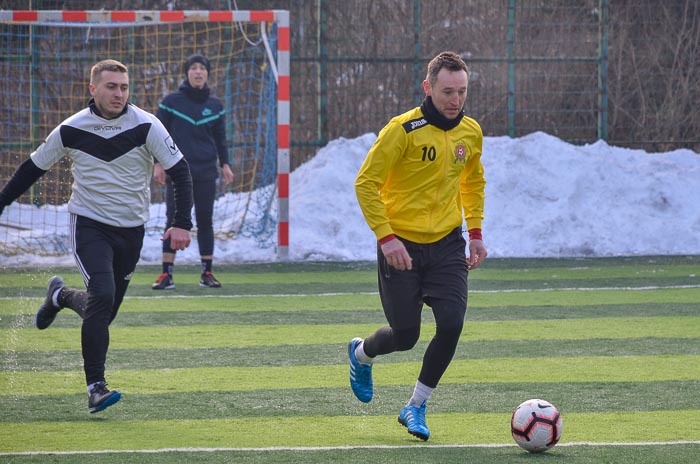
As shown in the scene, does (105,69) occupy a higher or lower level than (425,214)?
higher

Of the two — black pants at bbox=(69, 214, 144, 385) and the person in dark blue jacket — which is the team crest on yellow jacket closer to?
black pants at bbox=(69, 214, 144, 385)

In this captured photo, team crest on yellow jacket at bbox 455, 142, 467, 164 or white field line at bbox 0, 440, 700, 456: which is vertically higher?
team crest on yellow jacket at bbox 455, 142, 467, 164

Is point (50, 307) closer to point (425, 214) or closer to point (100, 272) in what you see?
point (100, 272)

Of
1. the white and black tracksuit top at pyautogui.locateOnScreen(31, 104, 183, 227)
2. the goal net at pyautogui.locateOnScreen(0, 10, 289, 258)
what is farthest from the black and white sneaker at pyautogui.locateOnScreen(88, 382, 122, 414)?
the goal net at pyautogui.locateOnScreen(0, 10, 289, 258)

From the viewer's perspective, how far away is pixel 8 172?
18031mm

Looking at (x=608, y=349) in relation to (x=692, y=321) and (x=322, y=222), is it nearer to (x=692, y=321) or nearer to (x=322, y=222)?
(x=692, y=321)

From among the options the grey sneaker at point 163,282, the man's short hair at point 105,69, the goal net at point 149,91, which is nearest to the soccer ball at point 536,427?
the man's short hair at point 105,69

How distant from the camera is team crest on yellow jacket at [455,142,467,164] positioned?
21.3ft

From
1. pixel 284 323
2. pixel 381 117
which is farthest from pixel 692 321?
pixel 381 117

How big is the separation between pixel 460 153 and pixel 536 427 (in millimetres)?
1519

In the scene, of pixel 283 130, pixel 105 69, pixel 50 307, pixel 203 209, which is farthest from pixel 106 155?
pixel 283 130

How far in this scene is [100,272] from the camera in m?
7.06

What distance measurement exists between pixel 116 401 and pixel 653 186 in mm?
13723

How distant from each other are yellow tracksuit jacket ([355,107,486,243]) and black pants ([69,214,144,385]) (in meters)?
1.68
